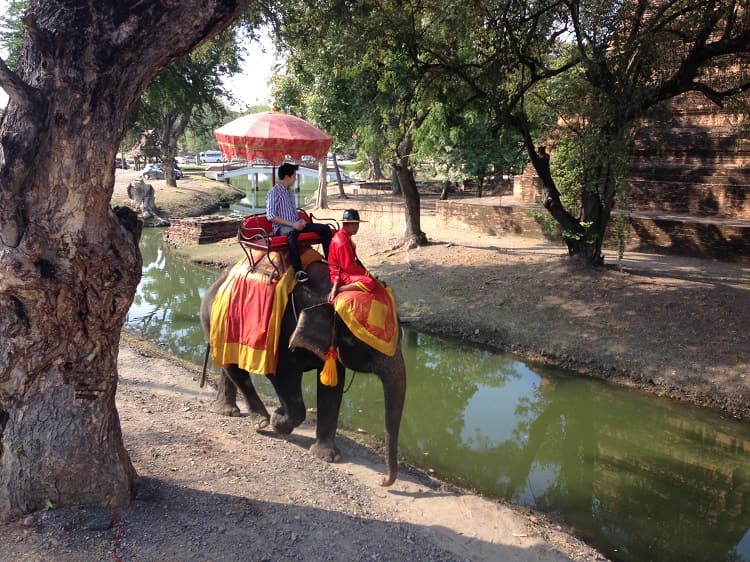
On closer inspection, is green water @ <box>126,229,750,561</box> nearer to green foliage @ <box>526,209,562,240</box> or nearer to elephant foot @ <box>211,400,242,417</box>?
elephant foot @ <box>211,400,242,417</box>

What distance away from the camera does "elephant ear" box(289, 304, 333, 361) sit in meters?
5.46

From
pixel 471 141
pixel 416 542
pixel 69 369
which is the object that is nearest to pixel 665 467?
pixel 416 542

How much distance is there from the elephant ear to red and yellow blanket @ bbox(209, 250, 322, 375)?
423mm

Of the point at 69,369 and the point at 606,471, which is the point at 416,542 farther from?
the point at 606,471

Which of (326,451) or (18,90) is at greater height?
(18,90)

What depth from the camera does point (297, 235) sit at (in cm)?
618

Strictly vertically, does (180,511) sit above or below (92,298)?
below

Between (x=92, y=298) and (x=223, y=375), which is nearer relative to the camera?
(x=92, y=298)

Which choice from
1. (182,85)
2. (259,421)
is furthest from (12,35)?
(259,421)

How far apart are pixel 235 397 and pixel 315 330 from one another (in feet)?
7.43

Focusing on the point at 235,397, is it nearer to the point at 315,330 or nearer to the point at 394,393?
the point at 315,330

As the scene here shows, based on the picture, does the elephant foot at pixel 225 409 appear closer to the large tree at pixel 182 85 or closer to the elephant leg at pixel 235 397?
the elephant leg at pixel 235 397

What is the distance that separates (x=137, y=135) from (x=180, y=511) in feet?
34.8

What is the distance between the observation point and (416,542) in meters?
4.87
